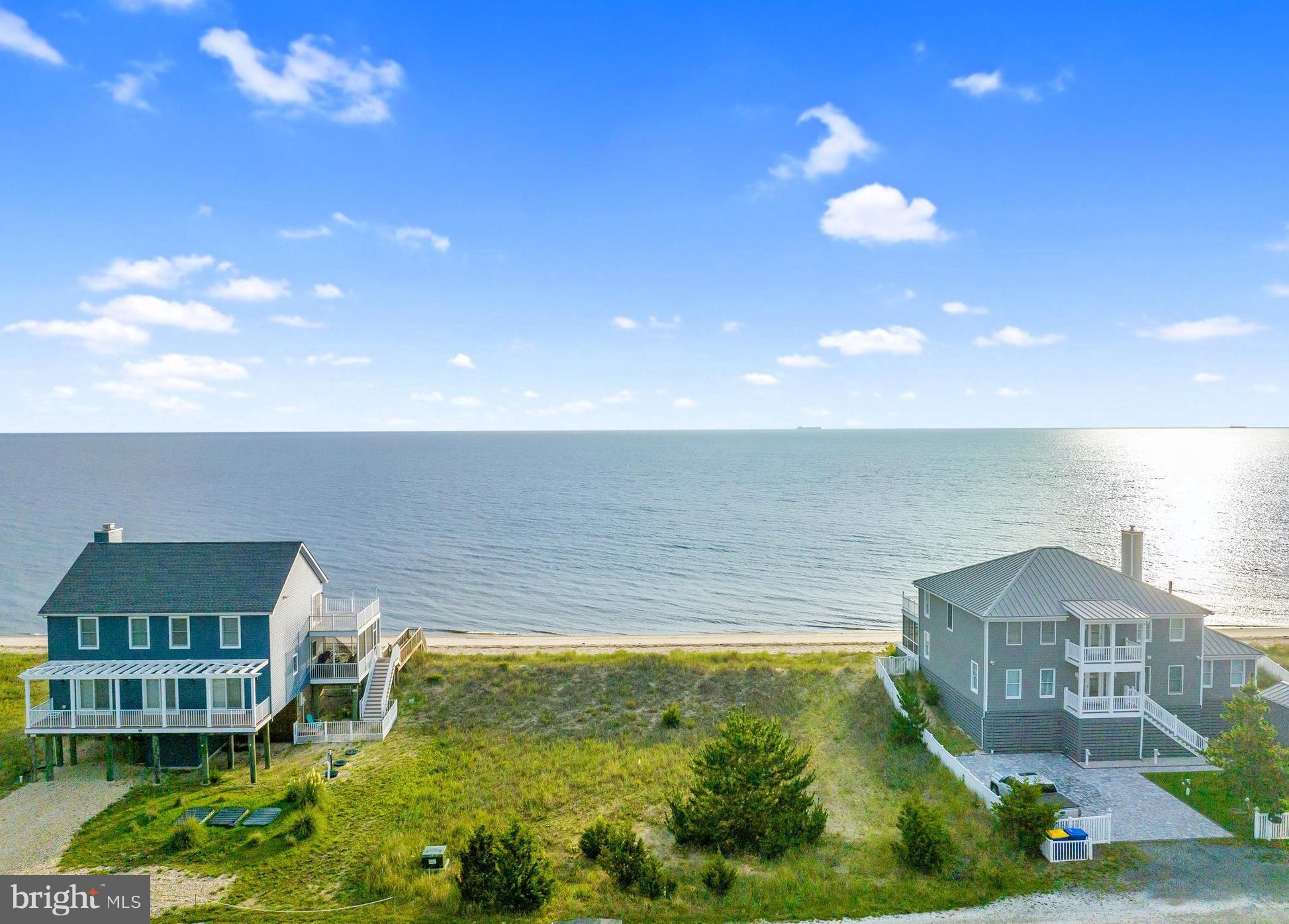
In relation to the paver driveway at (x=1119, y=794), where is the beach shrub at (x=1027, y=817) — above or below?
above

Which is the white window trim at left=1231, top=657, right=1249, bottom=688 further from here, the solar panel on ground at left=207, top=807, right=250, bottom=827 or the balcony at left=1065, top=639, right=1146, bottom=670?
the solar panel on ground at left=207, top=807, right=250, bottom=827

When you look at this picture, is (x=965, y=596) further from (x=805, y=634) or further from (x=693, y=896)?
(x=805, y=634)

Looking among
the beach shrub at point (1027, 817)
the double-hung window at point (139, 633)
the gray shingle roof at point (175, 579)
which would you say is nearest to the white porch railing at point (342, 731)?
the gray shingle roof at point (175, 579)

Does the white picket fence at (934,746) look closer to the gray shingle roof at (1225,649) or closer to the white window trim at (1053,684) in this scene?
the white window trim at (1053,684)

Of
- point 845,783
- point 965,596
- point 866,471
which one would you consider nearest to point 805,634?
point 965,596

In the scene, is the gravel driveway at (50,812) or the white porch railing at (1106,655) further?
the white porch railing at (1106,655)

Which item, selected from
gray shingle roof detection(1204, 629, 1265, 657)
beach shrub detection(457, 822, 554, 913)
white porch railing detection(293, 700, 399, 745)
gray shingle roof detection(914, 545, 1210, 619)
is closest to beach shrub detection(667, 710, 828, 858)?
beach shrub detection(457, 822, 554, 913)
